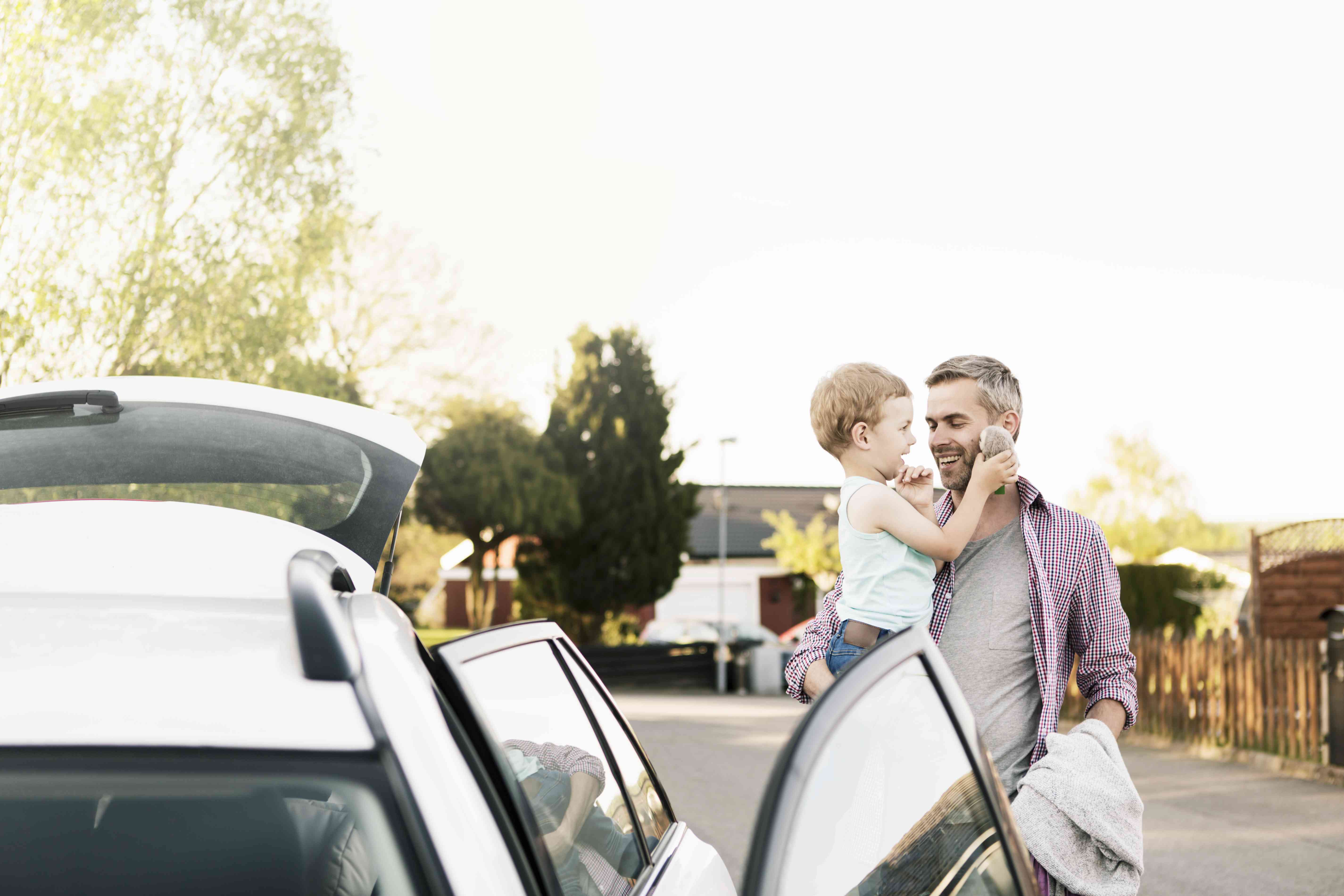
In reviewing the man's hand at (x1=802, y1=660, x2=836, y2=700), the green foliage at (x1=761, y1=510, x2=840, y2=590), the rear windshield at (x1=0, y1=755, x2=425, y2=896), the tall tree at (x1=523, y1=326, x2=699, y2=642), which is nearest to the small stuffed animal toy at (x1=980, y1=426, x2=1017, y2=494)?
the man's hand at (x1=802, y1=660, x2=836, y2=700)

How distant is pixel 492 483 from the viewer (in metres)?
34.4

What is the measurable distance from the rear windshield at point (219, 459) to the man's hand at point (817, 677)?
1.06m

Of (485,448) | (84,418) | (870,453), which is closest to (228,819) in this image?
(84,418)

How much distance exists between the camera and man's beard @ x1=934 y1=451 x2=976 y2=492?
2938mm

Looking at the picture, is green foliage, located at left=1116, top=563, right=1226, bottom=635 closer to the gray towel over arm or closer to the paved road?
the paved road

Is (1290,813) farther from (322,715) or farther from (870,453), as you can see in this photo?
(322,715)

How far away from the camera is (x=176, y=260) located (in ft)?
53.4

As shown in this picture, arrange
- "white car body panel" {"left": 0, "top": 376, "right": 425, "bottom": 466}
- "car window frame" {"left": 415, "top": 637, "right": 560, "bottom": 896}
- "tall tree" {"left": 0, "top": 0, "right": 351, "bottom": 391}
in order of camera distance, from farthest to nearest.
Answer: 1. "tall tree" {"left": 0, "top": 0, "right": 351, "bottom": 391}
2. "white car body panel" {"left": 0, "top": 376, "right": 425, "bottom": 466}
3. "car window frame" {"left": 415, "top": 637, "right": 560, "bottom": 896}

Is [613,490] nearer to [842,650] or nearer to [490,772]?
[842,650]

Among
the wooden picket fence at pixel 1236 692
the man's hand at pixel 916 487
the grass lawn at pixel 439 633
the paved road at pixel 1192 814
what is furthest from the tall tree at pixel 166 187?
the grass lawn at pixel 439 633

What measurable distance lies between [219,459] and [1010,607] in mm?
2066

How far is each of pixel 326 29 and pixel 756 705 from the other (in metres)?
15.7

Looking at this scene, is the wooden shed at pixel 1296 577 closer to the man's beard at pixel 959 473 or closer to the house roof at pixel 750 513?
the man's beard at pixel 959 473

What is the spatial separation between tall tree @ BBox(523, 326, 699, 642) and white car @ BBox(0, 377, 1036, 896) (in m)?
34.3
